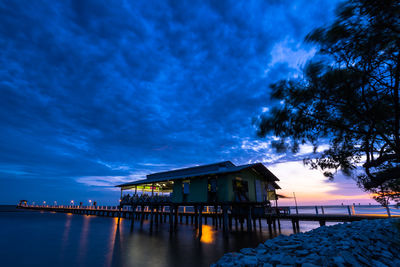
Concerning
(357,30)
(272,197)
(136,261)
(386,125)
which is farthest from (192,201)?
(357,30)

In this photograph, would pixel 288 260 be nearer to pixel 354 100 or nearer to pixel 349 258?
Result: pixel 349 258

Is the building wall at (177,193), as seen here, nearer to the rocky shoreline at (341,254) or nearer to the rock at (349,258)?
the rocky shoreline at (341,254)

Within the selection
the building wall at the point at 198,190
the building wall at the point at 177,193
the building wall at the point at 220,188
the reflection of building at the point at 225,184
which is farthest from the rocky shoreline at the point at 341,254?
the building wall at the point at 177,193

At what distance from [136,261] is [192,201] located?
947 cm

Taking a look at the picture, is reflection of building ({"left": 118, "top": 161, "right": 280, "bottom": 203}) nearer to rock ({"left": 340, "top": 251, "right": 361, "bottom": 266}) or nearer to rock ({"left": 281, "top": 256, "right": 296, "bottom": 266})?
rock ({"left": 281, "top": 256, "right": 296, "bottom": 266})

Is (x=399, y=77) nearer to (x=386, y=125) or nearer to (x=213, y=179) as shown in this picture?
(x=386, y=125)

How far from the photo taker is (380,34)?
4.68 m

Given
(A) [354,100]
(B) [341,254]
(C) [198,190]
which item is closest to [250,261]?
(B) [341,254]

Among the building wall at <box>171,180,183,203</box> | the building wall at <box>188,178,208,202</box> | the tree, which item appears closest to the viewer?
the tree

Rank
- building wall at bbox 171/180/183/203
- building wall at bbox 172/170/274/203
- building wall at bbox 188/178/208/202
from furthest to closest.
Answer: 1. building wall at bbox 171/180/183/203
2. building wall at bbox 188/178/208/202
3. building wall at bbox 172/170/274/203

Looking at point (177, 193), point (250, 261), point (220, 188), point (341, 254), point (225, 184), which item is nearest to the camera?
point (341, 254)

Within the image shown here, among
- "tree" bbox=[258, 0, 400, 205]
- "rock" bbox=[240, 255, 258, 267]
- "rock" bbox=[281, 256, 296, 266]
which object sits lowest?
"rock" bbox=[240, 255, 258, 267]

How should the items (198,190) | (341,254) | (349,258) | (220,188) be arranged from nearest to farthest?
1. (349,258)
2. (341,254)
3. (220,188)
4. (198,190)

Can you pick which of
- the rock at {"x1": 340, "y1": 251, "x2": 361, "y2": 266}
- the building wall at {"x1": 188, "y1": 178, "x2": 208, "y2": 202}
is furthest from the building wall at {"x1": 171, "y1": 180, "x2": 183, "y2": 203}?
the rock at {"x1": 340, "y1": 251, "x2": 361, "y2": 266}
